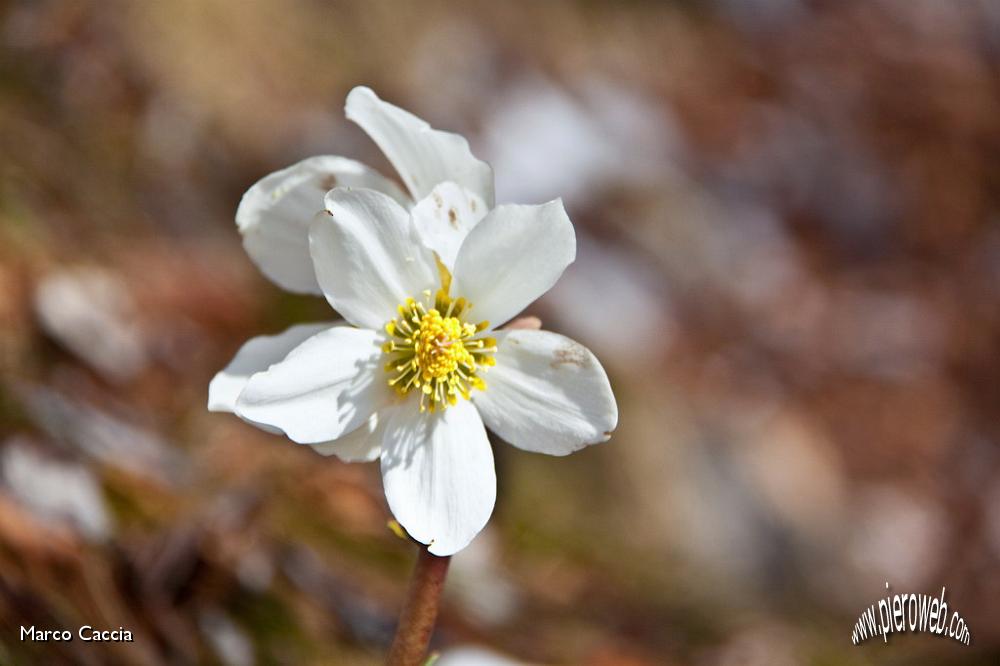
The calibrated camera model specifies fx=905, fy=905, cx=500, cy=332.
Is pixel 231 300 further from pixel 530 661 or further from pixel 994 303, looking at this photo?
pixel 994 303

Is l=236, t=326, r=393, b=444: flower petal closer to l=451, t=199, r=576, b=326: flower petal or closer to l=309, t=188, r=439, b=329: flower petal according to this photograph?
l=309, t=188, r=439, b=329: flower petal

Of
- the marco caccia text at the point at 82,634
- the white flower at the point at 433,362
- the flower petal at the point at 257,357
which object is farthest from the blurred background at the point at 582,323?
the white flower at the point at 433,362

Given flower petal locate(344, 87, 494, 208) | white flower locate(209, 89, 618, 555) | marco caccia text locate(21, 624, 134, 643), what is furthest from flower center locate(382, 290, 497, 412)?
marco caccia text locate(21, 624, 134, 643)

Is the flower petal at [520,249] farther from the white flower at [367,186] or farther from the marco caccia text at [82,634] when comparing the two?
the marco caccia text at [82,634]

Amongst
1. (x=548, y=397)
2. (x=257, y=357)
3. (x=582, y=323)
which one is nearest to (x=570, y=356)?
(x=548, y=397)

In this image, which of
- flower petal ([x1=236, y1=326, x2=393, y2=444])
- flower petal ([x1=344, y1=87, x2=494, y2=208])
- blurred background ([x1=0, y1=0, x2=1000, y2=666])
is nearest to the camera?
flower petal ([x1=236, y1=326, x2=393, y2=444])

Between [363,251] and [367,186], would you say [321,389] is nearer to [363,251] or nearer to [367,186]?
[363,251]

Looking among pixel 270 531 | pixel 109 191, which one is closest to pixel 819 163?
pixel 109 191
